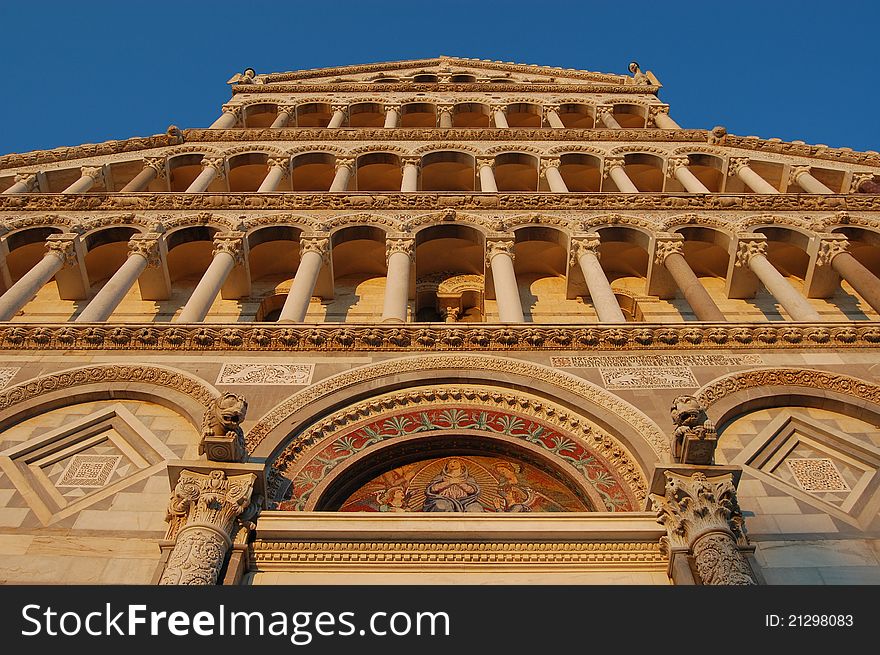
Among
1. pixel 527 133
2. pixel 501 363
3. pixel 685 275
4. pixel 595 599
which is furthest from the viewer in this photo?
pixel 527 133

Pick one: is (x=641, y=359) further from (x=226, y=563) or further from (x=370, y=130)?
(x=370, y=130)

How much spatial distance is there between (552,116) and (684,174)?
693cm

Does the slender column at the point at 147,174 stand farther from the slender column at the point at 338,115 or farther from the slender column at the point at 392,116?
the slender column at the point at 392,116

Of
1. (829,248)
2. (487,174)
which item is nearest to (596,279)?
(829,248)

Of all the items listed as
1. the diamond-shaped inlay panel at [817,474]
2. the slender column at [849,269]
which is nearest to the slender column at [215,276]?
the diamond-shaped inlay panel at [817,474]

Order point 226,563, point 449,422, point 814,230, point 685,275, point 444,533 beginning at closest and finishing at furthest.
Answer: point 226,563 → point 444,533 → point 449,422 → point 685,275 → point 814,230

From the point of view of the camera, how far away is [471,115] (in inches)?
1083

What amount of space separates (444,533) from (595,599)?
256 centimetres

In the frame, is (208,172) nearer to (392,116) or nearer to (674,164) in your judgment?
(392,116)

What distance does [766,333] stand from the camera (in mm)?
12094

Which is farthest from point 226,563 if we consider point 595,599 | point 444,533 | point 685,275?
point 685,275

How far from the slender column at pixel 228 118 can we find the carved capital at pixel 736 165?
1423 cm

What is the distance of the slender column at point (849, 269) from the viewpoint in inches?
543

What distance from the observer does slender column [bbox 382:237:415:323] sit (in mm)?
13188
